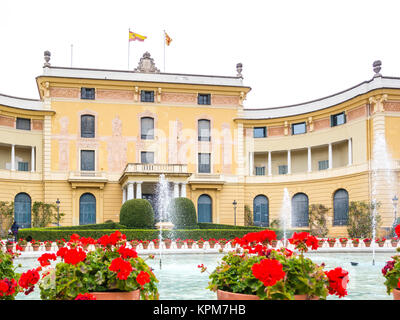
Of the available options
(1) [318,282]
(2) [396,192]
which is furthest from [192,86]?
(1) [318,282]

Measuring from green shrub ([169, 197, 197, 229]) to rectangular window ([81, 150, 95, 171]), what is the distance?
10734 mm

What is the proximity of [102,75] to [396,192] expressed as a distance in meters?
25.6

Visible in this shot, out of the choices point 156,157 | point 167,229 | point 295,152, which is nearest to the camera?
point 167,229

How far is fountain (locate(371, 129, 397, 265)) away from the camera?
3466cm

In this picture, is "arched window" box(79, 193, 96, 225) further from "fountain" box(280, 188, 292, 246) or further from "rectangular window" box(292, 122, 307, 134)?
"rectangular window" box(292, 122, 307, 134)

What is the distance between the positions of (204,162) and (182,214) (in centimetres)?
1059

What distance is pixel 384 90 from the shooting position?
35219 mm

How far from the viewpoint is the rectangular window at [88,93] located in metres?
41.2

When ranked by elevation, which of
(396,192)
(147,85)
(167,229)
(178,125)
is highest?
(147,85)

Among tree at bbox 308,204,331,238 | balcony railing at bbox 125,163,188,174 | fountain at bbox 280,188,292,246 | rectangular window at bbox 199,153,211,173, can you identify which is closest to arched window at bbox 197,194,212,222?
rectangular window at bbox 199,153,211,173

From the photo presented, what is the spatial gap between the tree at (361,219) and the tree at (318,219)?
307 cm

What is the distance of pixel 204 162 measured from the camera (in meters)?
42.5

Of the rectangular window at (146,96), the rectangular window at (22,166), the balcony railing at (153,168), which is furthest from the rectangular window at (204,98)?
the rectangular window at (22,166)

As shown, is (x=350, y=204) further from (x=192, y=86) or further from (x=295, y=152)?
(x=192, y=86)
